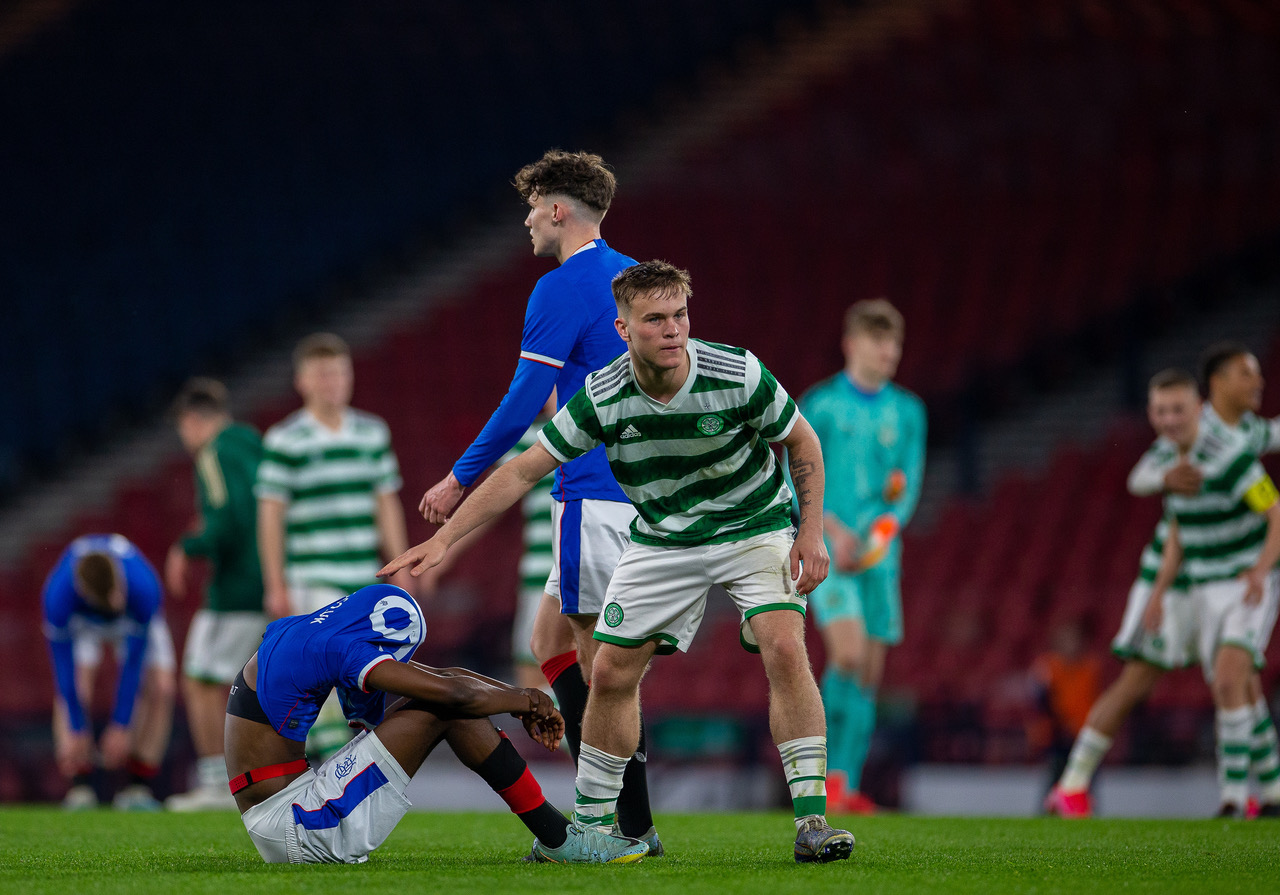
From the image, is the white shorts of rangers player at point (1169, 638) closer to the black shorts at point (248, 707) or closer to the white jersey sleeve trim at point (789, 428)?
the white jersey sleeve trim at point (789, 428)

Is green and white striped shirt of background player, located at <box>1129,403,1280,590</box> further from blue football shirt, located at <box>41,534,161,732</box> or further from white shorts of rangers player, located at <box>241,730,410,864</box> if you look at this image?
blue football shirt, located at <box>41,534,161,732</box>

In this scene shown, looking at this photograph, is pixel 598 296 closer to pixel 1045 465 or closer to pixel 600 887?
pixel 600 887

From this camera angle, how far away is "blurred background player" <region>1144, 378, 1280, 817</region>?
705cm

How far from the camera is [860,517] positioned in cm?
756

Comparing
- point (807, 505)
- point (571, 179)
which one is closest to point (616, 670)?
point (807, 505)

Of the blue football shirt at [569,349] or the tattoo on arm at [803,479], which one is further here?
the blue football shirt at [569,349]

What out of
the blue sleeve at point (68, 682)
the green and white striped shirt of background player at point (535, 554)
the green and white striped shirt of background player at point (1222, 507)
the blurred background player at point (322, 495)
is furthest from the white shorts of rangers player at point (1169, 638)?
the blue sleeve at point (68, 682)

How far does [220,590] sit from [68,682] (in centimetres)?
95

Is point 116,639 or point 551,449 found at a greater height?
point 551,449

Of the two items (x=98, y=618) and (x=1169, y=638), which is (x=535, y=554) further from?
(x=1169, y=638)

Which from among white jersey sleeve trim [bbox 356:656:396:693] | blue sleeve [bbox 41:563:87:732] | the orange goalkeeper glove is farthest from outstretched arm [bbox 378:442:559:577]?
blue sleeve [bbox 41:563:87:732]

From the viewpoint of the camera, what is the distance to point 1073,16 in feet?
62.9

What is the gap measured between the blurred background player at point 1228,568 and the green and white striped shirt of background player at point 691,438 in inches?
139

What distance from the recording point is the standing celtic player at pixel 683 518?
432cm
